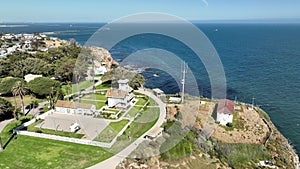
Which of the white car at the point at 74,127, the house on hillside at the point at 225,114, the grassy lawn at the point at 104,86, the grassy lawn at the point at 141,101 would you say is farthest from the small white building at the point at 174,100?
the white car at the point at 74,127

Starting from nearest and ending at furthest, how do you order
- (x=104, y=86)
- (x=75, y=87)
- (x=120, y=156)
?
(x=120, y=156), (x=75, y=87), (x=104, y=86)

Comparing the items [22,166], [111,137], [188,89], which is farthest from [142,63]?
[22,166]

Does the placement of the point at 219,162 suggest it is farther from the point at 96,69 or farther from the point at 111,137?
the point at 96,69

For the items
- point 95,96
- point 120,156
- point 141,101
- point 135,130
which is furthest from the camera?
point 95,96

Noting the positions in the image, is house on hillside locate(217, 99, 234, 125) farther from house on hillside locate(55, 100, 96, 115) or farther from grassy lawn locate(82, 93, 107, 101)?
grassy lawn locate(82, 93, 107, 101)

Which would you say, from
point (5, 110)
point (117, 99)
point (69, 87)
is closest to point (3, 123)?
point (5, 110)

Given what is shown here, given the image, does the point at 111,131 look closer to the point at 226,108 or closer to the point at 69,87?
the point at 226,108
